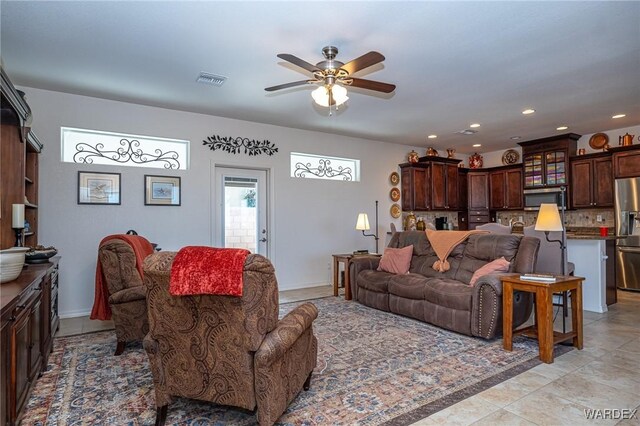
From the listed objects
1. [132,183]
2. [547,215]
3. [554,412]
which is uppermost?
[132,183]

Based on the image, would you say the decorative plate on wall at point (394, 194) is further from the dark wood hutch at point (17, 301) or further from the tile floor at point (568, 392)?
the dark wood hutch at point (17, 301)

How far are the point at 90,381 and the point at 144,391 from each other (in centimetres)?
50

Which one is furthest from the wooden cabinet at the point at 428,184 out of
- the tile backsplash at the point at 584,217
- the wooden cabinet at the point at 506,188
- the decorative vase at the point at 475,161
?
the tile backsplash at the point at 584,217

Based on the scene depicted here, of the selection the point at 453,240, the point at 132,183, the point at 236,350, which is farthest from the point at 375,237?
the point at 236,350

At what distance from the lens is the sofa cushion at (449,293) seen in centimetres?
358

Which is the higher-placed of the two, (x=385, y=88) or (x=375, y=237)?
(x=385, y=88)

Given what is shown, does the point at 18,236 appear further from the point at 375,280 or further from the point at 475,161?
the point at 475,161

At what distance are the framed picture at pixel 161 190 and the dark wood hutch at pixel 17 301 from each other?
131cm

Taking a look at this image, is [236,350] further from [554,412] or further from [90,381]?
[554,412]

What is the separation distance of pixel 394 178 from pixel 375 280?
3232 millimetres

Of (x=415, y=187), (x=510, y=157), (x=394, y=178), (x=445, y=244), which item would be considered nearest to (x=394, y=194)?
(x=394, y=178)

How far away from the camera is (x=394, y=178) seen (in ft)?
24.3

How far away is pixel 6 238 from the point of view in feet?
9.59

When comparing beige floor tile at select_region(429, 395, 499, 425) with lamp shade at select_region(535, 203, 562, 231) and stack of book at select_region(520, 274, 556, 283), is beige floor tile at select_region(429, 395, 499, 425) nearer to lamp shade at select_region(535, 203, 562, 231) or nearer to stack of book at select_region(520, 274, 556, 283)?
stack of book at select_region(520, 274, 556, 283)
